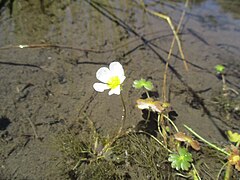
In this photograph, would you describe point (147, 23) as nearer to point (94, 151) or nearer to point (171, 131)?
point (171, 131)

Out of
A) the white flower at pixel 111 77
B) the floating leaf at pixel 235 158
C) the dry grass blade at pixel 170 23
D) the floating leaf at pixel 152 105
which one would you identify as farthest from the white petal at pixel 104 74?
the dry grass blade at pixel 170 23

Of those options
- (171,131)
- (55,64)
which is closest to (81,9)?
(55,64)

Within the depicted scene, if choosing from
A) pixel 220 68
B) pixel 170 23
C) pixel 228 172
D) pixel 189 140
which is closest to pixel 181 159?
pixel 189 140

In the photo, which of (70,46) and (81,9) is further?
(81,9)

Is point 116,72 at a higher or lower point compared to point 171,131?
higher

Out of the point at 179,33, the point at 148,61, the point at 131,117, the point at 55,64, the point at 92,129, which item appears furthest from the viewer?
the point at 179,33

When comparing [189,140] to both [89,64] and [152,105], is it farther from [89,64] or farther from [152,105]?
[89,64]

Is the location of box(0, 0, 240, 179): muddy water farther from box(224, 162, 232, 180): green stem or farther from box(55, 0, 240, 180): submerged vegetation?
box(224, 162, 232, 180): green stem
